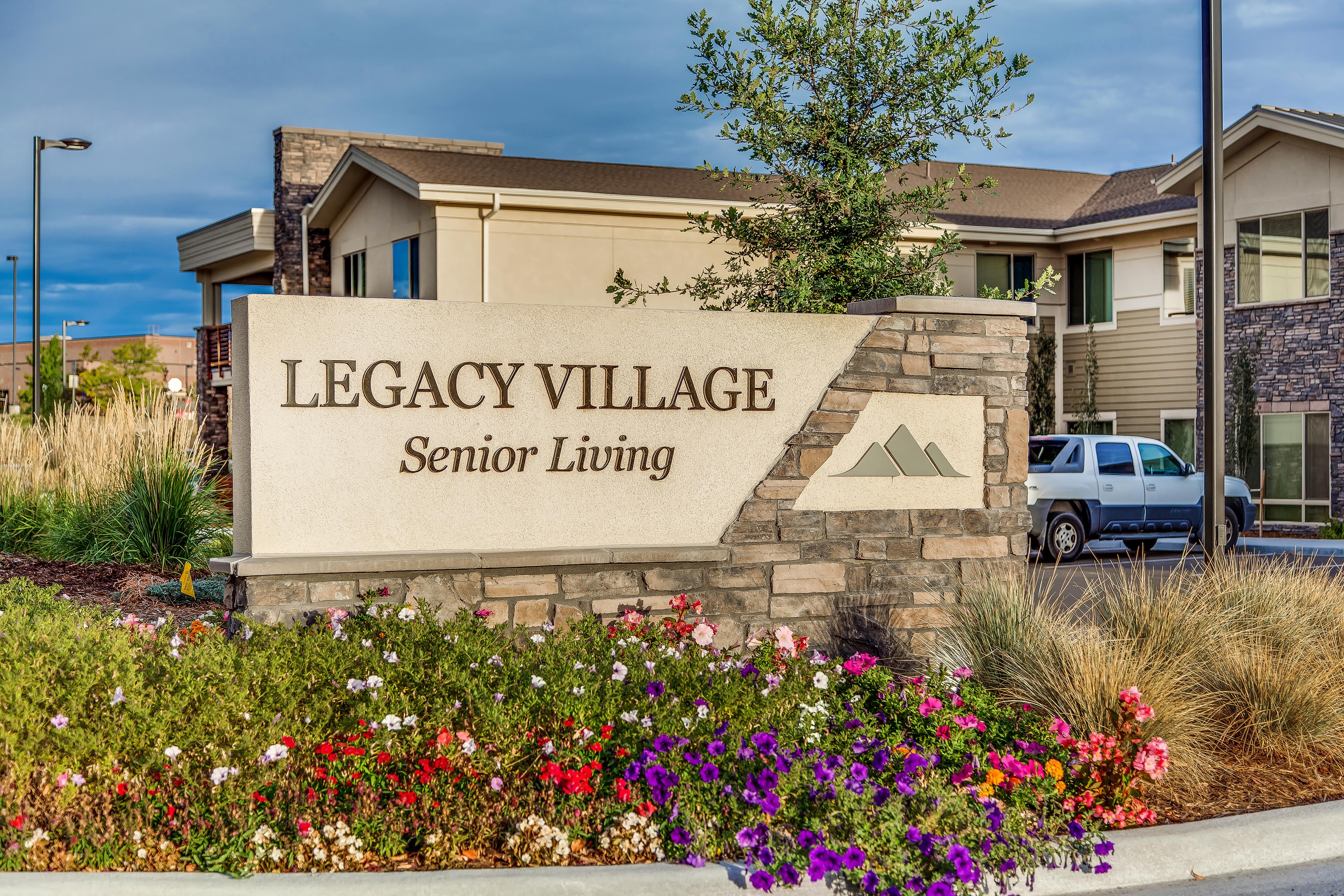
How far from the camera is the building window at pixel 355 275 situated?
23250mm

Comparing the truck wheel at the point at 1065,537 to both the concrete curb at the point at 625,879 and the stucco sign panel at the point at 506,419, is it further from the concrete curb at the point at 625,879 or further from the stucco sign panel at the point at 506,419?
the concrete curb at the point at 625,879

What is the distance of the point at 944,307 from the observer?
788 cm

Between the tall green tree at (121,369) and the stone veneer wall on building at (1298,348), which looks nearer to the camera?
the stone veneer wall on building at (1298,348)

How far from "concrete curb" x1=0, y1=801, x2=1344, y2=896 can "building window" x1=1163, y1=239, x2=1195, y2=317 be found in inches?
812

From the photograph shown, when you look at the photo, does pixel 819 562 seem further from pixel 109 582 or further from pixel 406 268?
pixel 406 268

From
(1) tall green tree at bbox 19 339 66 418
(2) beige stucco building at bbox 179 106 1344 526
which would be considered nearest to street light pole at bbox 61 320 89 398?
(1) tall green tree at bbox 19 339 66 418

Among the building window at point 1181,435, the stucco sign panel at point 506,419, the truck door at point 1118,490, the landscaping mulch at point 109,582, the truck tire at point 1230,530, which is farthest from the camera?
the building window at point 1181,435

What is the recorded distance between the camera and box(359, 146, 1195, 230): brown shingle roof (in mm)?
20719

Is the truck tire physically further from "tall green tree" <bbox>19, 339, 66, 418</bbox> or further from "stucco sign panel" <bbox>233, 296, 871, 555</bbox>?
"tall green tree" <bbox>19, 339, 66, 418</bbox>

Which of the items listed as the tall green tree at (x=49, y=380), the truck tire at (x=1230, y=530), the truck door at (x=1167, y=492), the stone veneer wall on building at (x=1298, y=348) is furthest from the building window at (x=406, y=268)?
the tall green tree at (x=49, y=380)

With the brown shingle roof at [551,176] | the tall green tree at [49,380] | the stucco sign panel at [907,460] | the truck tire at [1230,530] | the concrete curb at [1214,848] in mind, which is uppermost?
the brown shingle roof at [551,176]

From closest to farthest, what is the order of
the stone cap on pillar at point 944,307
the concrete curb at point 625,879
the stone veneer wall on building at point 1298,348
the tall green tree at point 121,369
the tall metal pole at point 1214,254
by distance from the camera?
1. the concrete curb at point 625,879
2. the stone cap on pillar at point 944,307
3. the tall metal pole at point 1214,254
4. the stone veneer wall on building at point 1298,348
5. the tall green tree at point 121,369

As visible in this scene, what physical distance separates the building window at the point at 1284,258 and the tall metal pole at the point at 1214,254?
42.6 feet

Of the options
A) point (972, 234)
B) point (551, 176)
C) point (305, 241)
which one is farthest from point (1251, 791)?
point (305, 241)
